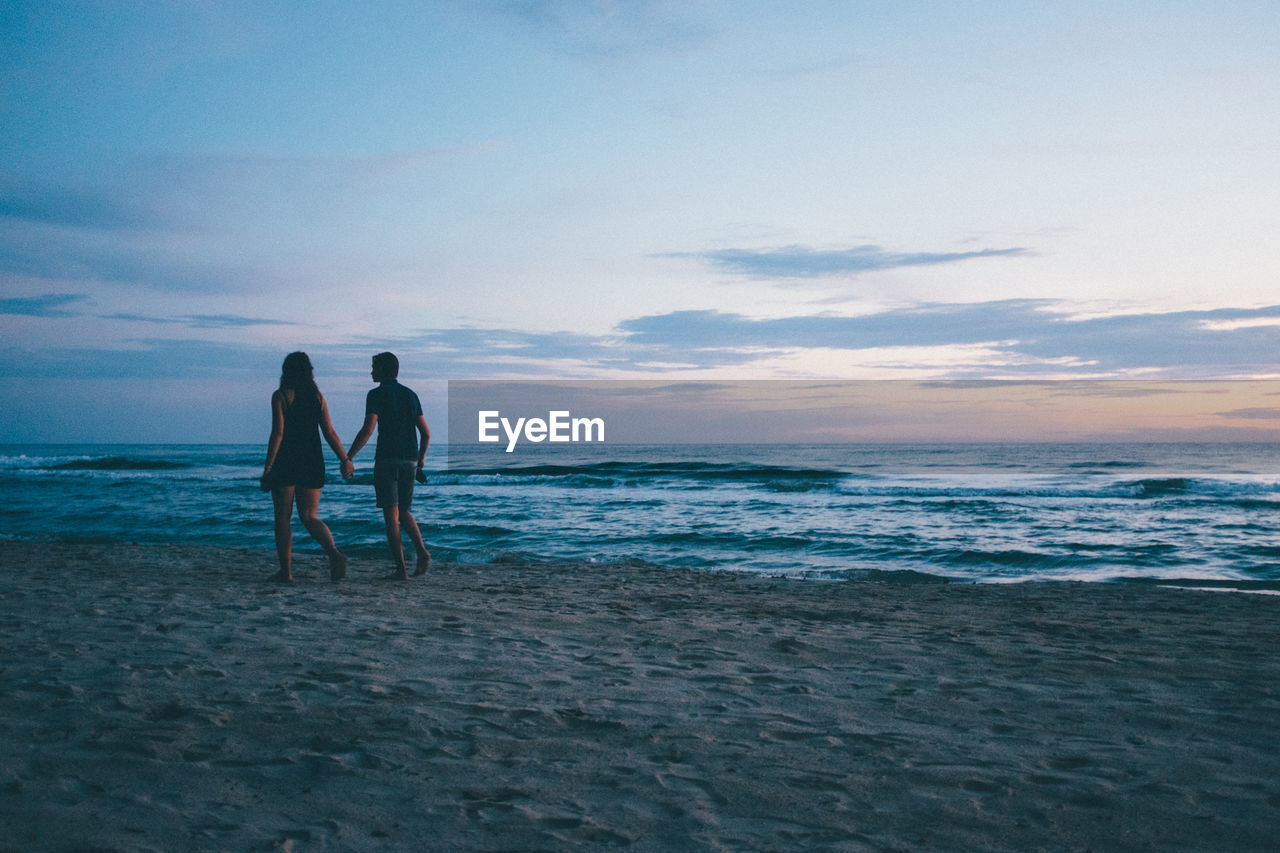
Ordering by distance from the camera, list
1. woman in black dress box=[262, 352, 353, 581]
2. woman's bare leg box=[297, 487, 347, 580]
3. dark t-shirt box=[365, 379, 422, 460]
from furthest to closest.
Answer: dark t-shirt box=[365, 379, 422, 460] → woman's bare leg box=[297, 487, 347, 580] → woman in black dress box=[262, 352, 353, 581]

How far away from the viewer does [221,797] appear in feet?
8.31

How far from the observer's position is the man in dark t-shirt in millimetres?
7027

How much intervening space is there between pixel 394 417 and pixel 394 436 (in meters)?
0.17

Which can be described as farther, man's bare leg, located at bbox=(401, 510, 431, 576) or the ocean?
the ocean

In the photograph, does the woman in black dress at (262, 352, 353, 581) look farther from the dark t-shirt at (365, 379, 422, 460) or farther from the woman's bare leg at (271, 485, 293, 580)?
the dark t-shirt at (365, 379, 422, 460)

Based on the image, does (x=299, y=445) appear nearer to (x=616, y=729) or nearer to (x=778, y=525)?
(x=616, y=729)

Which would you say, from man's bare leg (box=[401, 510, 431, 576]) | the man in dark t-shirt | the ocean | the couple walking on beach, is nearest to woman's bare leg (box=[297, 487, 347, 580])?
the couple walking on beach

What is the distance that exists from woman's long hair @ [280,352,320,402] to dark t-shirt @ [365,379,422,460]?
49cm

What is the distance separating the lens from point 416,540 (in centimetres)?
760

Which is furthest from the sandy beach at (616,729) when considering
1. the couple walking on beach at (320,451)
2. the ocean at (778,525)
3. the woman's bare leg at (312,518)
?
the ocean at (778,525)

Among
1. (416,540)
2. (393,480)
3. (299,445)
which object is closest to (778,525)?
(416,540)

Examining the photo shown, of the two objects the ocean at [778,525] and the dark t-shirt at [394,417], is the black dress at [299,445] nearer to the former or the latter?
the dark t-shirt at [394,417]

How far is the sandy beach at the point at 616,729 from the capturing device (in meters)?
2.42

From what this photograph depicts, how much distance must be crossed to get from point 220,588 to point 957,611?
6.24 metres
